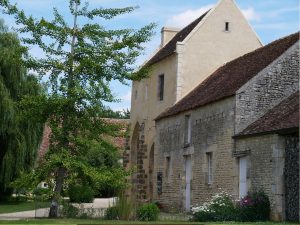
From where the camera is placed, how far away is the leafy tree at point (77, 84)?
16828 mm

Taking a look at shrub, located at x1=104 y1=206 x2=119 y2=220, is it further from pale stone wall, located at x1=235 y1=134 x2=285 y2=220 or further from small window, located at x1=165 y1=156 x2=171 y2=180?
small window, located at x1=165 y1=156 x2=171 y2=180

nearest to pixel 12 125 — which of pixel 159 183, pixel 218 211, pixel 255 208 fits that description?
pixel 159 183

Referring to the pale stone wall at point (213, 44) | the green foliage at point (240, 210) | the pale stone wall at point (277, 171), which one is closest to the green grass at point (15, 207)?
the pale stone wall at point (213, 44)

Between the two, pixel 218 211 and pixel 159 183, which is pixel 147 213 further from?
pixel 159 183

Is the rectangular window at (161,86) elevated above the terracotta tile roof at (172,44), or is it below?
below

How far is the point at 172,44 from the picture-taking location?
29312mm

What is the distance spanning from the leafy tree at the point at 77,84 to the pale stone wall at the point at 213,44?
28.9ft

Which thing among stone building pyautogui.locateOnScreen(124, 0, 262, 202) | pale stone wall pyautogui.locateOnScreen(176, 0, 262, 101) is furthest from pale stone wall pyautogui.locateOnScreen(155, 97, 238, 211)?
pale stone wall pyautogui.locateOnScreen(176, 0, 262, 101)

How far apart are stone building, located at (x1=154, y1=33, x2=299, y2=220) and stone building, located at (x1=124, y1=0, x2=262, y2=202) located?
104 cm

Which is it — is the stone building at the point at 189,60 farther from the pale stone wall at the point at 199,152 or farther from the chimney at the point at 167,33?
the chimney at the point at 167,33

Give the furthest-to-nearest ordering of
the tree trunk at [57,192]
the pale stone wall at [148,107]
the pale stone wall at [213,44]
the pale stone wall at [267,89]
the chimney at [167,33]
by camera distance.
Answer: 1. the chimney at [167,33]
2. the pale stone wall at [148,107]
3. the pale stone wall at [213,44]
4. the pale stone wall at [267,89]
5. the tree trunk at [57,192]

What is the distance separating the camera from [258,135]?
58.5 ft

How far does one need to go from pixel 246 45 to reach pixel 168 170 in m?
7.55

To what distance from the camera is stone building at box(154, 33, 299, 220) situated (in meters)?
16.8
